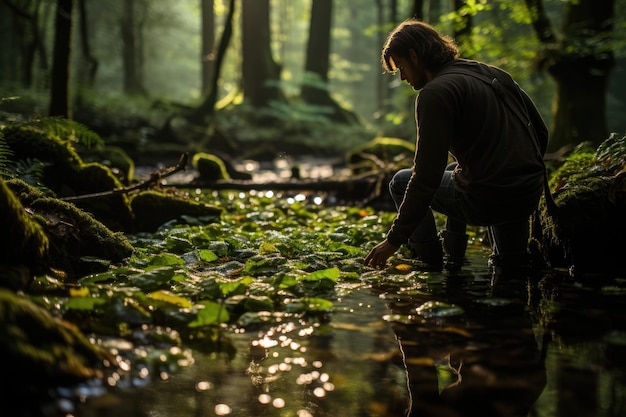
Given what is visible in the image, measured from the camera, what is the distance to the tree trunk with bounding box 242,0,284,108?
20609mm

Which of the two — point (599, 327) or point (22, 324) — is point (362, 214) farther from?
point (22, 324)

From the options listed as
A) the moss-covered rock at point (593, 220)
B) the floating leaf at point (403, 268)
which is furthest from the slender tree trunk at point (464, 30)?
the floating leaf at point (403, 268)

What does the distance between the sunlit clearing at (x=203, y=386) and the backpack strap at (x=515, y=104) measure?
241 cm

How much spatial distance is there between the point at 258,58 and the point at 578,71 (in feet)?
44.1

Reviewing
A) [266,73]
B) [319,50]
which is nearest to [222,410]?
[266,73]

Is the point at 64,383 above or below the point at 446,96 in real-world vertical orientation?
below

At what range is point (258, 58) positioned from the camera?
2061 centimetres

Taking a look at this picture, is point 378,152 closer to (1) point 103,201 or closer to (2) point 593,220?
(1) point 103,201

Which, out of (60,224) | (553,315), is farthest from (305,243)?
(553,315)

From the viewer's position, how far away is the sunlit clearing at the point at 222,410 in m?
1.87

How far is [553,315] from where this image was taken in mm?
2957

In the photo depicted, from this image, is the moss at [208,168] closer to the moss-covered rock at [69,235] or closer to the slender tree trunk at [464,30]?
the slender tree trunk at [464,30]

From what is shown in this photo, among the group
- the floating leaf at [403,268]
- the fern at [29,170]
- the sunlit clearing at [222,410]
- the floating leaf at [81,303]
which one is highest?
the fern at [29,170]

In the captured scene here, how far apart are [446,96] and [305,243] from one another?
2.05m
